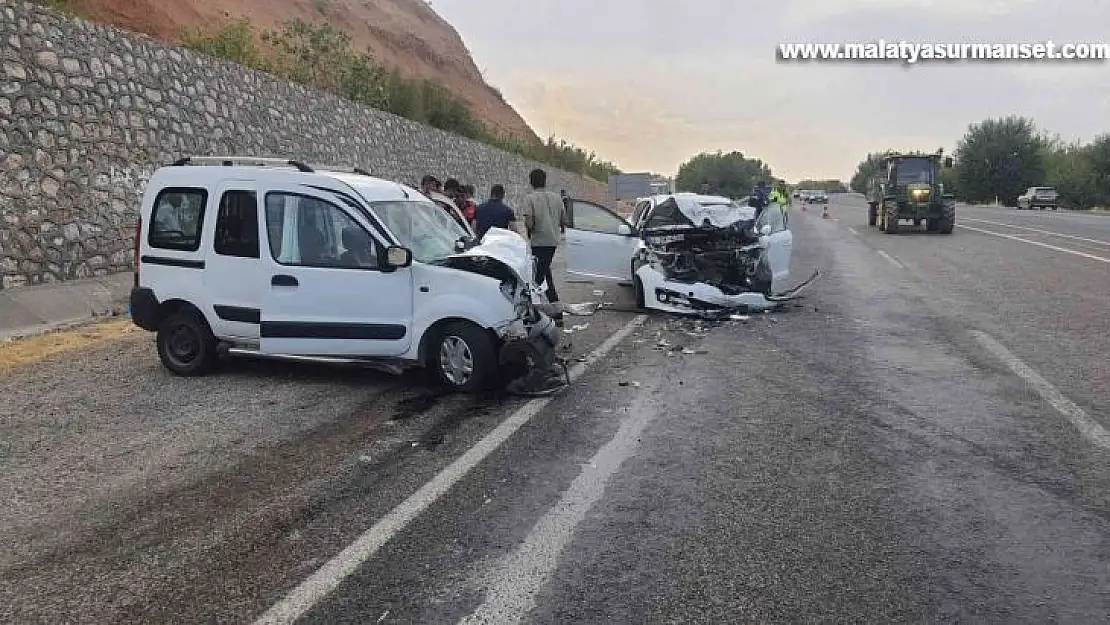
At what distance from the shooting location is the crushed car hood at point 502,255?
23.1 ft

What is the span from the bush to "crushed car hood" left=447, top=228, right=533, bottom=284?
34.7 feet

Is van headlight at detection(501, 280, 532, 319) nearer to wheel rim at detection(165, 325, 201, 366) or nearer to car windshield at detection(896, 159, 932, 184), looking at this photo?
wheel rim at detection(165, 325, 201, 366)

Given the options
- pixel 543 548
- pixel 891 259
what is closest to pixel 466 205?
pixel 543 548

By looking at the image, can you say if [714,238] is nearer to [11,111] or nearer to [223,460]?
[223,460]

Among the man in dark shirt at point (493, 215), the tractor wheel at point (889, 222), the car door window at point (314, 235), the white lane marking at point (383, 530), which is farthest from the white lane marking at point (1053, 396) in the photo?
→ the tractor wheel at point (889, 222)

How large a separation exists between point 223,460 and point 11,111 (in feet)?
24.5

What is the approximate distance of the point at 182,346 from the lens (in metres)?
7.60

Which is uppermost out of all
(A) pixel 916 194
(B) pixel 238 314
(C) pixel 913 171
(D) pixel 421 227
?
(C) pixel 913 171

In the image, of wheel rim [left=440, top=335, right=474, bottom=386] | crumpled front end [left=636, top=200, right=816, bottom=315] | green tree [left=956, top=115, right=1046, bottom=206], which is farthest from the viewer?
green tree [left=956, top=115, right=1046, bottom=206]

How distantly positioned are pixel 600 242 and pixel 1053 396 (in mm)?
6691

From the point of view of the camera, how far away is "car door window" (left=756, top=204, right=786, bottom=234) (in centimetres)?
1278

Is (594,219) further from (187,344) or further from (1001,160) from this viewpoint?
(1001,160)

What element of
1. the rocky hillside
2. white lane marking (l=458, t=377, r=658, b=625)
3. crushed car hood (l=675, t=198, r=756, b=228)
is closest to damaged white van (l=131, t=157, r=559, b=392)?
white lane marking (l=458, t=377, r=658, b=625)

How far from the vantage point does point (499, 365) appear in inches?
270
